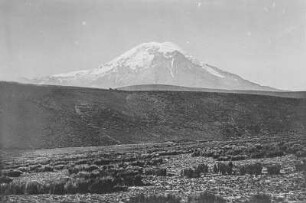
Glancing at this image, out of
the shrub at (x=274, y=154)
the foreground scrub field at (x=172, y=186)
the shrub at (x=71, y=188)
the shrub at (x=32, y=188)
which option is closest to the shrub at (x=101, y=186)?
the foreground scrub field at (x=172, y=186)

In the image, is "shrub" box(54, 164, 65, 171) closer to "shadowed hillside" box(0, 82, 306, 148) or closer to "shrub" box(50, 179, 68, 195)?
"shrub" box(50, 179, 68, 195)

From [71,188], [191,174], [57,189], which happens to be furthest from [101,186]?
[191,174]

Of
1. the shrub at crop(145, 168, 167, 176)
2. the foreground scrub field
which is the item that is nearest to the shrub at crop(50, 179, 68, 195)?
the foreground scrub field

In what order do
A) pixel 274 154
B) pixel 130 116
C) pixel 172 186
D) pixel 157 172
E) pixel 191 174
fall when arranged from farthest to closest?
pixel 130 116 → pixel 274 154 → pixel 157 172 → pixel 191 174 → pixel 172 186

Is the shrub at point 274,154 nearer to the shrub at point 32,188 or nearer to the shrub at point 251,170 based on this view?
the shrub at point 251,170

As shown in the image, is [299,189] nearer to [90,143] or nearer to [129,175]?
[129,175]

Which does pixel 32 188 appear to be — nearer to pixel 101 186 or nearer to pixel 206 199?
pixel 101 186
